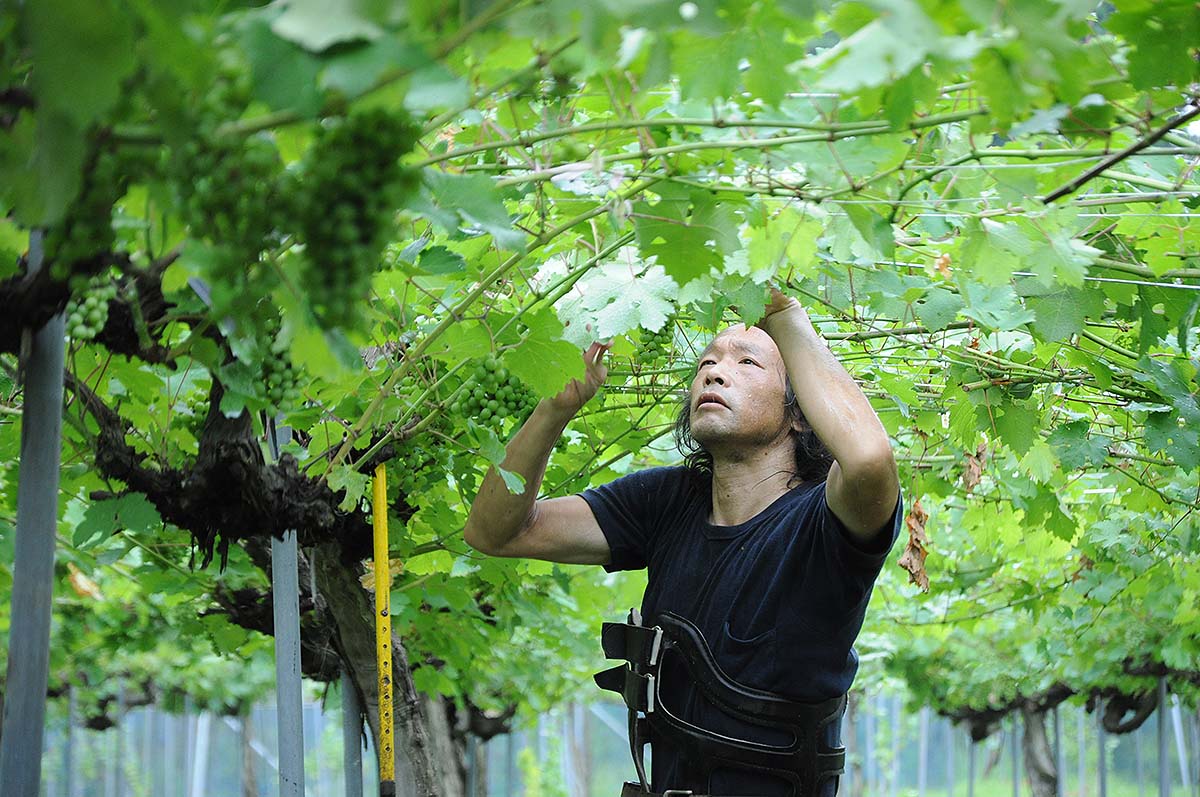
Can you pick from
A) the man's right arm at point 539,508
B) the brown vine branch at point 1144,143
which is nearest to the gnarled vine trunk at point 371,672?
the man's right arm at point 539,508

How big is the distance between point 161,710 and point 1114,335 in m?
18.4

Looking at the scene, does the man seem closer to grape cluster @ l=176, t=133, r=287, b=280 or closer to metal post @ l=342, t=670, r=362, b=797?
grape cluster @ l=176, t=133, r=287, b=280

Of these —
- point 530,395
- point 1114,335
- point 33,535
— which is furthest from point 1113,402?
point 33,535

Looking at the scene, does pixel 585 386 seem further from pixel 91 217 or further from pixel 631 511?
pixel 91 217

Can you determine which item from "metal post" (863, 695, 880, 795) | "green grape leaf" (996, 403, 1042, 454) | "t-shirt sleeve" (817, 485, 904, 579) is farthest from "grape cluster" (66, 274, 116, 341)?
"metal post" (863, 695, 880, 795)

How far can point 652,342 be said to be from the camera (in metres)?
3.50

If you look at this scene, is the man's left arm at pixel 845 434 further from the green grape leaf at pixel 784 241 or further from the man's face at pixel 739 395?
the man's face at pixel 739 395

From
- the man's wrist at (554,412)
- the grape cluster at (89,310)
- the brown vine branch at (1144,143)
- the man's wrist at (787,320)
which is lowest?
the grape cluster at (89,310)

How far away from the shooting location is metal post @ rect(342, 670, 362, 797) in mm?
4715

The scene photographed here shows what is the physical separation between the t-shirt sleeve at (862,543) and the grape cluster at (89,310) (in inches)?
61.2

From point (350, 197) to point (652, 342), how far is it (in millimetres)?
2147

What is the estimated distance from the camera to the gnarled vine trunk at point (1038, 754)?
16328 millimetres

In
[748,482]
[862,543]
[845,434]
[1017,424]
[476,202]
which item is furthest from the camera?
[1017,424]

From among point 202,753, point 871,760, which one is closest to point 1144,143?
point 871,760
